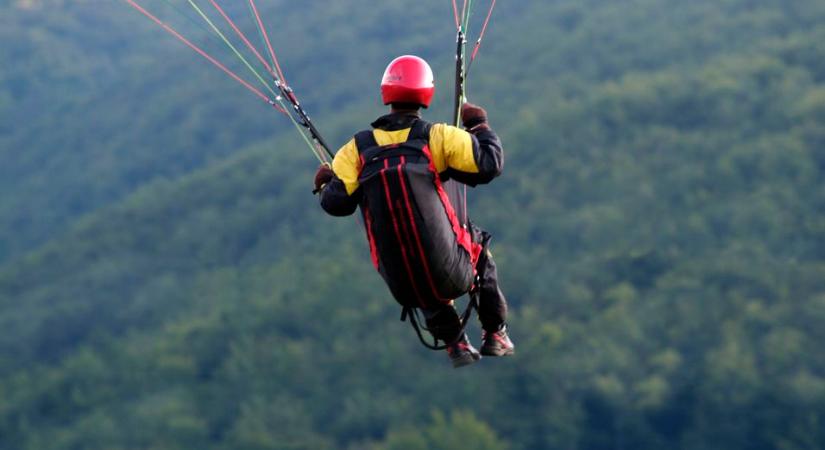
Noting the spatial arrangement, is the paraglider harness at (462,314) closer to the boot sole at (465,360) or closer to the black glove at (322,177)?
the boot sole at (465,360)

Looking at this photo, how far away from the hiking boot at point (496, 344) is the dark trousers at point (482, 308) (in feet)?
0.11

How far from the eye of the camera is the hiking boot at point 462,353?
281 inches

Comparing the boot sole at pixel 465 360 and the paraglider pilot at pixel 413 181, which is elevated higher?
the paraglider pilot at pixel 413 181

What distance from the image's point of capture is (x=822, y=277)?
216 feet

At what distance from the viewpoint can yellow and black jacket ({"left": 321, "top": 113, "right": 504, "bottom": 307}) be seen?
6.31 m

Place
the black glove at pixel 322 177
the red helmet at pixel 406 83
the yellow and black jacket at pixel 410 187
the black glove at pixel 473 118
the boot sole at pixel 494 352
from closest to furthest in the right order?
the yellow and black jacket at pixel 410 187 < the red helmet at pixel 406 83 < the black glove at pixel 473 118 < the black glove at pixel 322 177 < the boot sole at pixel 494 352

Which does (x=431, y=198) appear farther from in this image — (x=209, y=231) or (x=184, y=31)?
(x=184, y=31)

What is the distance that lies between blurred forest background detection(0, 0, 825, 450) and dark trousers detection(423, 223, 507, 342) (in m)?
51.7

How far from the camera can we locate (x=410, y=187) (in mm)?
6297

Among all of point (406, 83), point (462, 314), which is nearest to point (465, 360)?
point (462, 314)

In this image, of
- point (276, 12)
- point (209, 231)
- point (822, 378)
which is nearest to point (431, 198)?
point (822, 378)

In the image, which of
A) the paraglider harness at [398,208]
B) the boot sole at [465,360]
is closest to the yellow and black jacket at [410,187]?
the paraglider harness at [398,208]

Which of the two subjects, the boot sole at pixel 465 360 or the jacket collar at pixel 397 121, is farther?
the boot sole at pixel 465 360

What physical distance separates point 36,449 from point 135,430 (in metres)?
5.77
